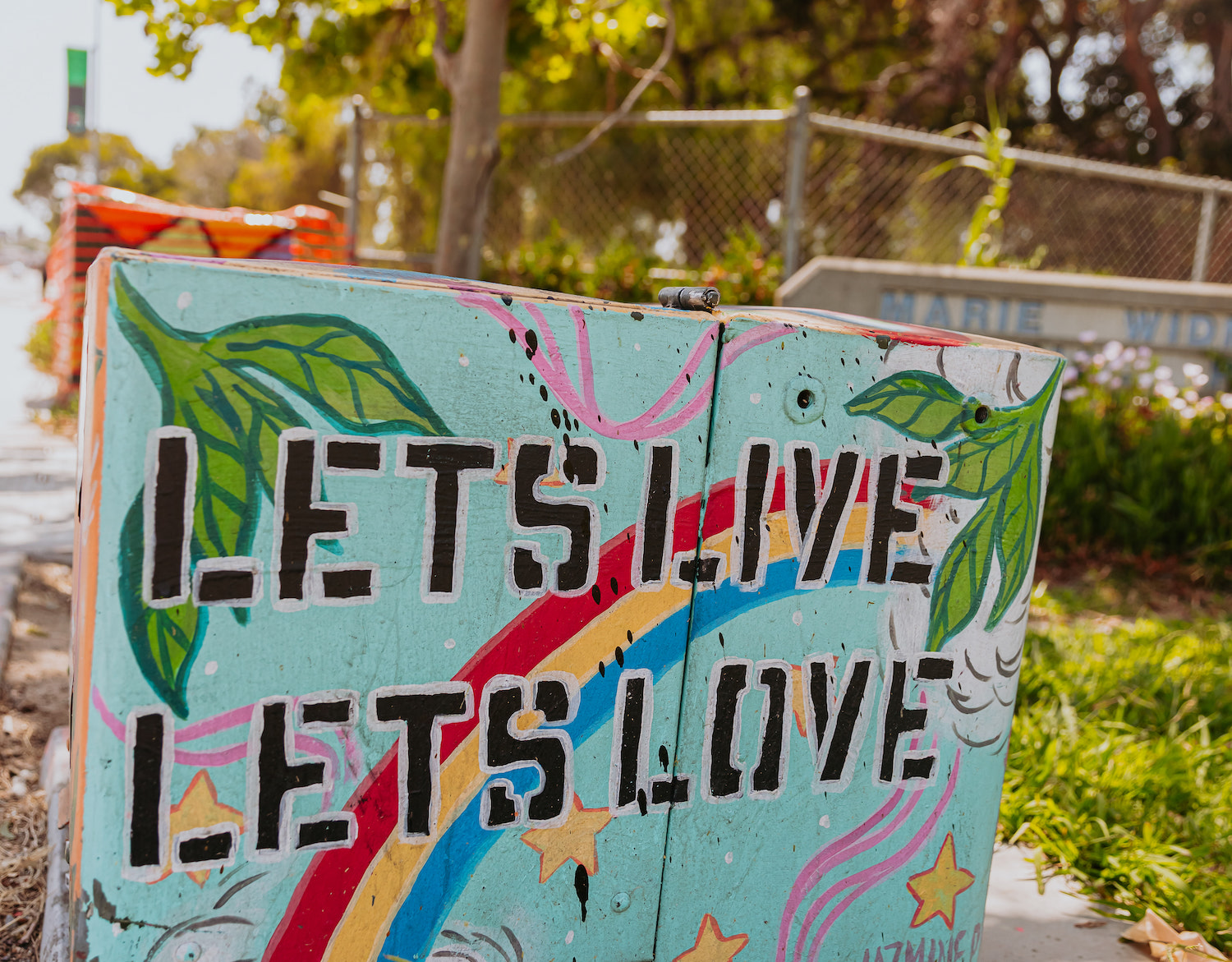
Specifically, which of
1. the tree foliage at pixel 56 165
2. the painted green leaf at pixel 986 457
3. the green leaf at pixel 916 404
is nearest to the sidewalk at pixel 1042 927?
the painted green leaf at pixel 986 457

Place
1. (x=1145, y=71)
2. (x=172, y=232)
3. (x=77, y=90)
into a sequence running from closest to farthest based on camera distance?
1. (x=172, y=232)
2. (x=77, y=90)
3. (x=1145, y=71)

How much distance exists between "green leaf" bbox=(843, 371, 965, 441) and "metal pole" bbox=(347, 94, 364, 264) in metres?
6.09

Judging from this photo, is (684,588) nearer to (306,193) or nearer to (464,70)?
(464,70)

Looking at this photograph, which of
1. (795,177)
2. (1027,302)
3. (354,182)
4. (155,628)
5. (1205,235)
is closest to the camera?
(155,628)

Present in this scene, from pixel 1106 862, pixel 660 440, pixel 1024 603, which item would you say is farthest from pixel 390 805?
pixel 1106 862

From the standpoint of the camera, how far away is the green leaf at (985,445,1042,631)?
1.71 m

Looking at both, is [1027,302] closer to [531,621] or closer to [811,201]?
[811,201]

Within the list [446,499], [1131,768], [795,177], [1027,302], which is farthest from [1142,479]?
[446,499]

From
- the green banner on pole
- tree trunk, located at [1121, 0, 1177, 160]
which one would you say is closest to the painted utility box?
the green banner on pole

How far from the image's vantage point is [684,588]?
58.7 inches

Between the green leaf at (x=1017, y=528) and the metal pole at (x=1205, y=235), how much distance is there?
6.64 m

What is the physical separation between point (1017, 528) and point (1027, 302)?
4.70m

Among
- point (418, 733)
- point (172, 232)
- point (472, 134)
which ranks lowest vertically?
point (418, 733)

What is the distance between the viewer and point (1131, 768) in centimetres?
276
